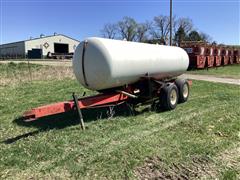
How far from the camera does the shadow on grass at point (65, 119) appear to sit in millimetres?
6299

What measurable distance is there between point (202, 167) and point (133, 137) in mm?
1621

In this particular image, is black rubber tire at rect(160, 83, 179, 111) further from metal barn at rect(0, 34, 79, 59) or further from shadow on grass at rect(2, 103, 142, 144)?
metal barn at rect(0, 34, 79, 59)

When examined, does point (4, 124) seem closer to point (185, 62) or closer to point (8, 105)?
point (8, 105)

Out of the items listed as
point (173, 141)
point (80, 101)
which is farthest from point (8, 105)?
point (173, 141)

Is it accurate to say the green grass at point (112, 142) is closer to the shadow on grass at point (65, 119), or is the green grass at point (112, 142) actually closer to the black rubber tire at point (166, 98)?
the shadow on grass at point (65, 119)

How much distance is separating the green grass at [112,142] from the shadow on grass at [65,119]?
0.02 m

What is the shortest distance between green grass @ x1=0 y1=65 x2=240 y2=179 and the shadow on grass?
0.02 meters

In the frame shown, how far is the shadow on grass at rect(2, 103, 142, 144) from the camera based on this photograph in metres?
6.30

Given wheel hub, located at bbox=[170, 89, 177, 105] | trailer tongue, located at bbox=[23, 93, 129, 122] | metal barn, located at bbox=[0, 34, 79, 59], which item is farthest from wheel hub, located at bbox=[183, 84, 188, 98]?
metal barn, located at bbox=[0, 34, 79, 59]

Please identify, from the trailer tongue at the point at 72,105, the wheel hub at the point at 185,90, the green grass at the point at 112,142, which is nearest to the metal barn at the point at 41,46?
the wheel hub at the point at 185,90

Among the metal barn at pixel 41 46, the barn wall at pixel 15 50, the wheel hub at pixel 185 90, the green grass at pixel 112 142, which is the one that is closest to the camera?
the green grass at pixel 112 142

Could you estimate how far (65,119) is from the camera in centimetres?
725

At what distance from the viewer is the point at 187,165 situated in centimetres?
443

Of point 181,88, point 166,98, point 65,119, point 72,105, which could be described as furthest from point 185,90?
point 72,105
